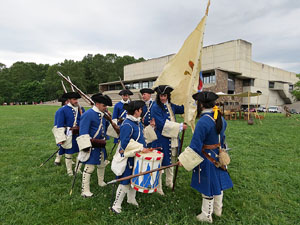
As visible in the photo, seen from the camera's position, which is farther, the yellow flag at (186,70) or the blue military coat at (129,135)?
the yellow flag at (186,70)

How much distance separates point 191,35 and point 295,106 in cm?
5697

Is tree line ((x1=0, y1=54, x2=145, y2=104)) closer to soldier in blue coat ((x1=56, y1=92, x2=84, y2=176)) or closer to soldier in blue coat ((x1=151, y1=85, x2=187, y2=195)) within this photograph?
soldier in blue coat ((x1=56, y1=92, x2=84, y2=176))

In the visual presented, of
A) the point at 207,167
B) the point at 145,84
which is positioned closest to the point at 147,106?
the point at 207,167

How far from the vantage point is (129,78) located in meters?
56.0

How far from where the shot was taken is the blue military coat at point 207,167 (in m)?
3.11

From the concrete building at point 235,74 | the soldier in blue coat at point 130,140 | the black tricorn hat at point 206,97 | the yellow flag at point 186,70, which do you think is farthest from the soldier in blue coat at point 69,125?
the concrete building at point 235,74

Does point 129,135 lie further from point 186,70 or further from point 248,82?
point 248,82

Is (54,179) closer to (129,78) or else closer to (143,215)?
(143,215)

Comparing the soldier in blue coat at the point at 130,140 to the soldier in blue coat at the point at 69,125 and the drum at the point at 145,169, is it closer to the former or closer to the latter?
the drum at the point at 145,169

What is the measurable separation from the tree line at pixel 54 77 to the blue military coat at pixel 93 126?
66.7 meters

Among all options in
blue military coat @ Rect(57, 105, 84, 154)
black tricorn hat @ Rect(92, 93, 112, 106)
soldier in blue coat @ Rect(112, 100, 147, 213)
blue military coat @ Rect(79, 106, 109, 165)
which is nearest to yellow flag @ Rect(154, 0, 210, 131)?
soldier in blue coat @ Rect(112, 100, 147, 213)

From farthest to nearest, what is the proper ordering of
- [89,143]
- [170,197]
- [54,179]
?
[54,179] < [170,197] < [89,143]

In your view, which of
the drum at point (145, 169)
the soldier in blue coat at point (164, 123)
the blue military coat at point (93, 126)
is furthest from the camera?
the soldier in blue coat at point (164, 123)

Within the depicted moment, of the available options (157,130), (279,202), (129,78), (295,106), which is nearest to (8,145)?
(157,130)
